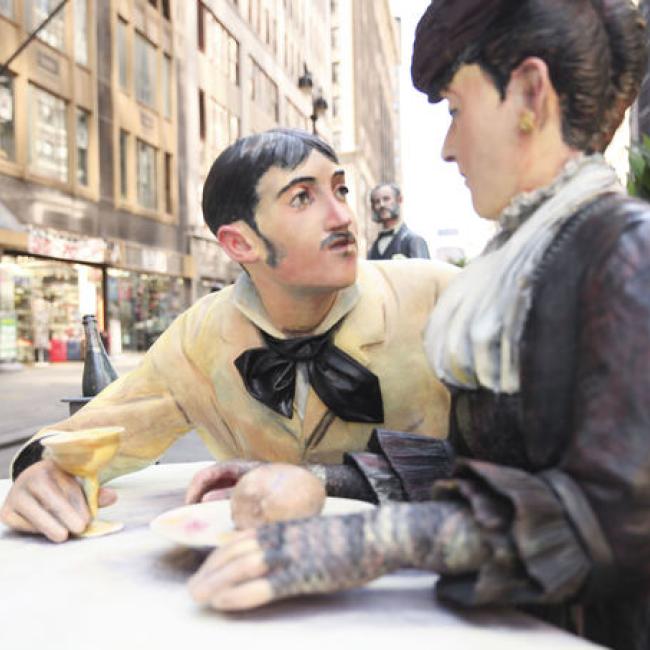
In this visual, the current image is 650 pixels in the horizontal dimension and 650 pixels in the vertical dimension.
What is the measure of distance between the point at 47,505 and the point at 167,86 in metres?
19.0

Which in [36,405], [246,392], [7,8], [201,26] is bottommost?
[36,405]

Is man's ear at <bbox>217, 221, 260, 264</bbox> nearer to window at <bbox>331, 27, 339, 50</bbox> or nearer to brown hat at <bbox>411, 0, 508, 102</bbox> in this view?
brown hat at <bbox>411, 0, 508, 102</bbox>

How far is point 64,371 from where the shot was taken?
1398 cm

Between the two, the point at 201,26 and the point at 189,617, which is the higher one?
the point at 201,26

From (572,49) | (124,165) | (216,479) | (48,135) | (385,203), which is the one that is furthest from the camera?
(124,165)

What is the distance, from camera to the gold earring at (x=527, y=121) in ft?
3.63

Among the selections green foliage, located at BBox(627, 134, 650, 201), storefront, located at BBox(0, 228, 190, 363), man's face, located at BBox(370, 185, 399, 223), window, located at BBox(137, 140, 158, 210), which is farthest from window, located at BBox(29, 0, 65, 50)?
green foliage, located at BBox(627, 134, 650, 201)

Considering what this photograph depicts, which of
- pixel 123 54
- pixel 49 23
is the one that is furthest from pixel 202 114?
pixel 49 23

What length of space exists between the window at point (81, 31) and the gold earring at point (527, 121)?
15983 mm

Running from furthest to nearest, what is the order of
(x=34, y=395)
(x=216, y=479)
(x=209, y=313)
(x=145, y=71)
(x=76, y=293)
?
(x=145, y=71) → (x=76, y=293) → (x=34, y=395) → (x=209, y=313) → (x=216, y=479)

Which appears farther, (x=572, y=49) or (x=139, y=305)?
(x=139, y=305)

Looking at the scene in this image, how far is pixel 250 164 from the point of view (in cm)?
169

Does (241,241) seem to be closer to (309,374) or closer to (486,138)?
(309,374)

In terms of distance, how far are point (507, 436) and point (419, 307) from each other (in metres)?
0.80
